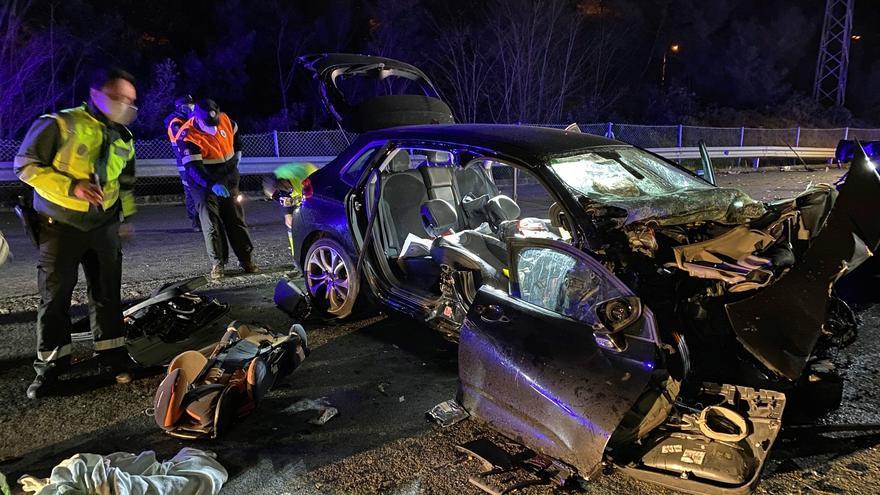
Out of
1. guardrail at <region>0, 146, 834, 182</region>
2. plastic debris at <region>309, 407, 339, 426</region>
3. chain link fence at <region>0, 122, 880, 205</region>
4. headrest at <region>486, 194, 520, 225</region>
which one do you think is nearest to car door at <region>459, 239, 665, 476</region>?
plastic debris at <region>309, 407, 339, 426</region>

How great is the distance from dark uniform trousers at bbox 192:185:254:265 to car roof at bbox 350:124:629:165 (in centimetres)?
255

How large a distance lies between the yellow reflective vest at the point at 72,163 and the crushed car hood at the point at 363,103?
1804 mm

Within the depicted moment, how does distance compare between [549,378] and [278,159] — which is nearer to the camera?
[549,378]

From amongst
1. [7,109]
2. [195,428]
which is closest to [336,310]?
[195,428]

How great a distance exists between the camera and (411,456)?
2.85 m

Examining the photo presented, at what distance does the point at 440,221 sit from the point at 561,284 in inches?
68.4

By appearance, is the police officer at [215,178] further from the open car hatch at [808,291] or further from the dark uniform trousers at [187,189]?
the open car hatch at [808,291]

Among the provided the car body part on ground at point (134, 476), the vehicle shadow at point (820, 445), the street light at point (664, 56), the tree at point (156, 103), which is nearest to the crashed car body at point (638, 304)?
the vehicle shadow at point (820, 445)

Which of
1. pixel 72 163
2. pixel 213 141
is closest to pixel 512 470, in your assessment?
pixel 72 163

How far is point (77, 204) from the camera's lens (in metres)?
3.42

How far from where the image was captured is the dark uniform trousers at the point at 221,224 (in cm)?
586

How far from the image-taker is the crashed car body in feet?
8.03

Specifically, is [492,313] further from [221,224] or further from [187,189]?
[187,189]

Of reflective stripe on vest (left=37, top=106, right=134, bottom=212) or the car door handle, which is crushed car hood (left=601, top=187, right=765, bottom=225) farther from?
reflective stripe on vest (left=37, top=106, right=134, bottom=212)
